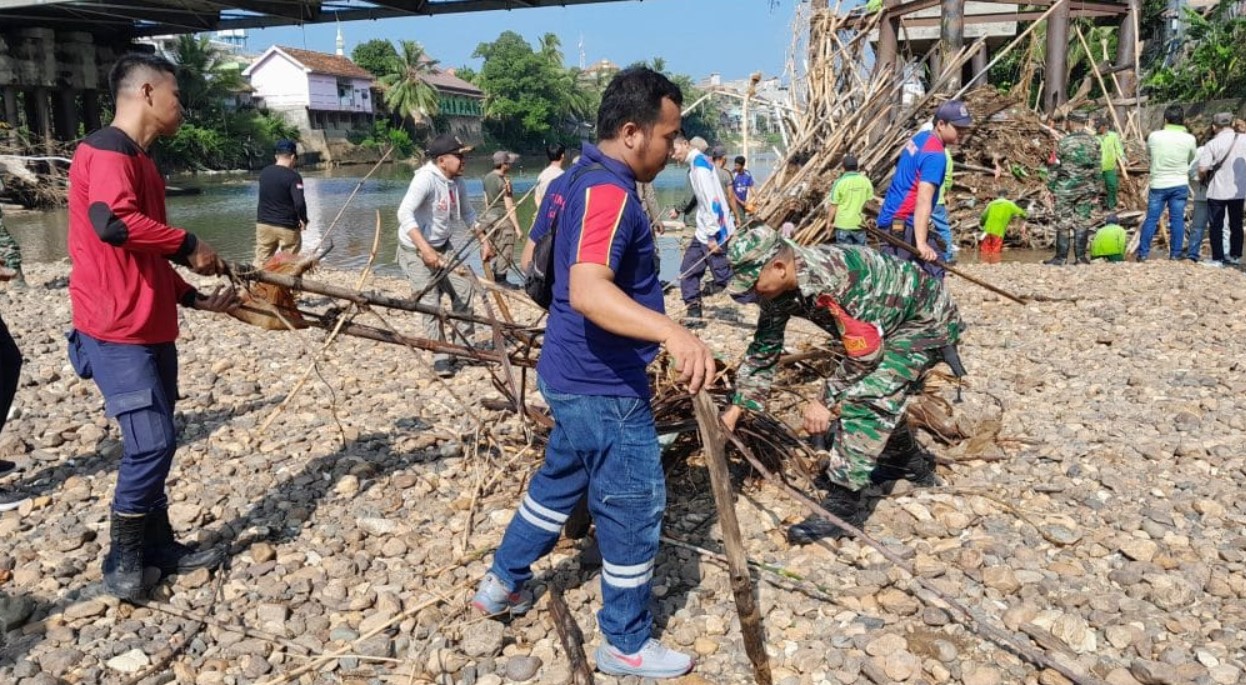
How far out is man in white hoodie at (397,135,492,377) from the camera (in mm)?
6367

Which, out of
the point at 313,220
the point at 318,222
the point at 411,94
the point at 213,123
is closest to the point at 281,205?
the point at 318,222

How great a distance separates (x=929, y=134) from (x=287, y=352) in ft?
17.9

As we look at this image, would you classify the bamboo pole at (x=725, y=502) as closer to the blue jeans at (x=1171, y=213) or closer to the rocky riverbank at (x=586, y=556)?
the rocky riverbank at (x=586, y=556)

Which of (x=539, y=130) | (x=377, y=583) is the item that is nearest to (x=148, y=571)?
(x=377, y=583)

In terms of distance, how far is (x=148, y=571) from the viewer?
328cm

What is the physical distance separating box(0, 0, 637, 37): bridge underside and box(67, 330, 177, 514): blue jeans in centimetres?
2101

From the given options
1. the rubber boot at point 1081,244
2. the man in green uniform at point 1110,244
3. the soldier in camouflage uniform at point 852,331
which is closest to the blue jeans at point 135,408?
the soldier in camouflage uniform at point 852,331

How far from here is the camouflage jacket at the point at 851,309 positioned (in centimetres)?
328

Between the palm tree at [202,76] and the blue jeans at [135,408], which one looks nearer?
the blue jeans at [135,408]

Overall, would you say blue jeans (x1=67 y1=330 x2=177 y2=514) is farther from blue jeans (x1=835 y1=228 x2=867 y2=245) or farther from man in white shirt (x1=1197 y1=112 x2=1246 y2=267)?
man in white shirt (x1=1197 y1=112 x2=1246 y2=267)

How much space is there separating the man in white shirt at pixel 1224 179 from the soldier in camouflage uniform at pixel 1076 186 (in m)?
1.12

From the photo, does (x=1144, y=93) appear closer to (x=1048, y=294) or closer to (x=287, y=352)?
(x=1048, y=294)

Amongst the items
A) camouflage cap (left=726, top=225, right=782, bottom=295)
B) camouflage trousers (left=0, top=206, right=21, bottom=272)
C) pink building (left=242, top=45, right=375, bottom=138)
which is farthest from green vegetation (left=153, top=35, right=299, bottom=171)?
camouflage cap (left=726, top=225, right=782, bottom=295)

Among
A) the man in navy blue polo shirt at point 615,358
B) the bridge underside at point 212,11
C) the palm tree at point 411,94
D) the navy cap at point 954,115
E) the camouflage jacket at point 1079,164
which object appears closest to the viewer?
the man in navy blue polo shirt at point 615,358
